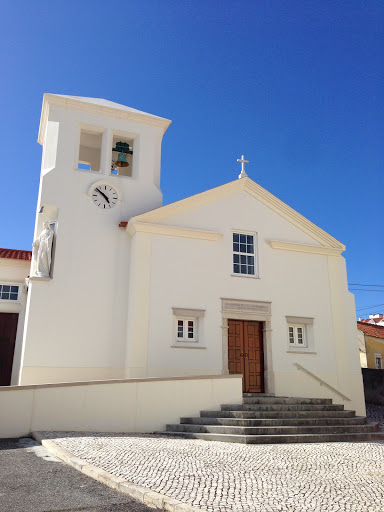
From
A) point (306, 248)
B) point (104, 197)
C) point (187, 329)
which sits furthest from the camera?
point (306, 248)

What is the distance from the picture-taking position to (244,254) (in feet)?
56.4

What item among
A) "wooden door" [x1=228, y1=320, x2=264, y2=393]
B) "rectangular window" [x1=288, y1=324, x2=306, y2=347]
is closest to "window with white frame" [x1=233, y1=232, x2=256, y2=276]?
"wooden door" [x1=228, y1=320, x2=264, y2=393]

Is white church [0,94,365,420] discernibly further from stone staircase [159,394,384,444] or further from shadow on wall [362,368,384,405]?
shadow on wall [362,368,384,405]

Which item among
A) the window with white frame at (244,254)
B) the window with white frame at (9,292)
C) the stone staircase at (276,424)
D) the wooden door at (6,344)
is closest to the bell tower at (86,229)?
the window with white frame at (9,292)

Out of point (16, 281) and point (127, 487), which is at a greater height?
point (16, 281)

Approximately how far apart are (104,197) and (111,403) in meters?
7.45

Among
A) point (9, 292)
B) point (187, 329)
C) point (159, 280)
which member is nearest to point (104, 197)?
point (159, 280)

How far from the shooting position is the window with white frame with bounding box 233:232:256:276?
55.8 feet

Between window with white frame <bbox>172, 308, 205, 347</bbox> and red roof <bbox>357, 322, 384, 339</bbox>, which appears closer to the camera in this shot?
window with white frame <bbox>172, 308, 205, 347</bbox>

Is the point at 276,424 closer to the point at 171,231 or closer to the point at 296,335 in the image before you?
the point at 296,335

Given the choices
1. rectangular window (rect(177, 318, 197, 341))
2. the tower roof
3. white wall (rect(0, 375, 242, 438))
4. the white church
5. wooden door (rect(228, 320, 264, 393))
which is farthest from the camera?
the tower roof

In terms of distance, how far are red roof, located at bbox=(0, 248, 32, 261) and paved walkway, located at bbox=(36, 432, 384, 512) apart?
8.71 metres

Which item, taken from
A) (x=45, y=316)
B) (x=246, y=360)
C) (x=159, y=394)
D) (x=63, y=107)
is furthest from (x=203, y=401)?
(x=63, y=107)

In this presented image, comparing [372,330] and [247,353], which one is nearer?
[247,353]
